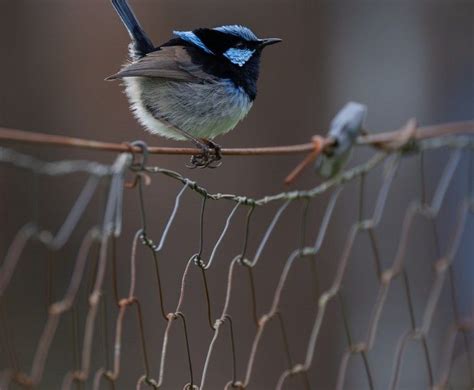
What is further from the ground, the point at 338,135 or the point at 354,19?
the point at 354,19

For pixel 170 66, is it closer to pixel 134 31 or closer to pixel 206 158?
pixel 134 31

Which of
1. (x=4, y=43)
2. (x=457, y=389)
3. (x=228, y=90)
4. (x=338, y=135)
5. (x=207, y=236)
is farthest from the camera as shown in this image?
(x=4, y=43)

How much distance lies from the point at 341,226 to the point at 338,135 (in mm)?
5088

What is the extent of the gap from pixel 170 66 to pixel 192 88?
0.42 feet

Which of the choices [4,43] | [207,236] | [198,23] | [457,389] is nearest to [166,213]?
[207,236]

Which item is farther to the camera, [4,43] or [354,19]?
[354,19]

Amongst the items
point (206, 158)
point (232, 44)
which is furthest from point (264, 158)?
point (206, 158)

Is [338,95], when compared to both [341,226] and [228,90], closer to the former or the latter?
[341,226]

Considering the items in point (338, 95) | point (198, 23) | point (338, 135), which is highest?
point (198, 23)

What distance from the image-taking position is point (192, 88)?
11.2 feet

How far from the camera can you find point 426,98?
7332mm

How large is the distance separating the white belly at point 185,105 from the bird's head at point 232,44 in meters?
0.20

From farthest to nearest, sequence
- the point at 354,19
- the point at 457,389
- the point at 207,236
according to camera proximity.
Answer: the point at 354,19 < the point at 207,236 < the point at 457,389

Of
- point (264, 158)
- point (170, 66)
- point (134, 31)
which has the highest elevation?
point (134, 31)
